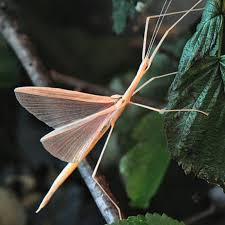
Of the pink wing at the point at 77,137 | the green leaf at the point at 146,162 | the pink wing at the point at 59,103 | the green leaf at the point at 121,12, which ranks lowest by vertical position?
the green leaf at the point at 146,162

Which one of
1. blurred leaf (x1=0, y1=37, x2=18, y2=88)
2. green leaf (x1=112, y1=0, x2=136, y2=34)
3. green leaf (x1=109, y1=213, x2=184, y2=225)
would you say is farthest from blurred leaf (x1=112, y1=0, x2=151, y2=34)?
blurred leaf (x1=0, y1=37, x2=18, y2=88)

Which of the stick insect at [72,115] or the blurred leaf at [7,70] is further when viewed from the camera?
the blurred leaf at [7,70]

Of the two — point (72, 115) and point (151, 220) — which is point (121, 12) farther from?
point (151, 220)

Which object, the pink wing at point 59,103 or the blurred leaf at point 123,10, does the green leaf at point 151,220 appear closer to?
the pink wing at point 59,103

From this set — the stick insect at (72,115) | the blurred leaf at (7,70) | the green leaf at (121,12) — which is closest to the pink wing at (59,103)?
the stick insect at (72,115)

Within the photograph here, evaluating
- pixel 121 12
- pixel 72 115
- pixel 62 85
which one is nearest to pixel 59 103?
pixel 72 115

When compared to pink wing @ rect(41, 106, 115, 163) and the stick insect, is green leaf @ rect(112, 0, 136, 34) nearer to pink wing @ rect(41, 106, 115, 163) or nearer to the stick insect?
the stick insect
